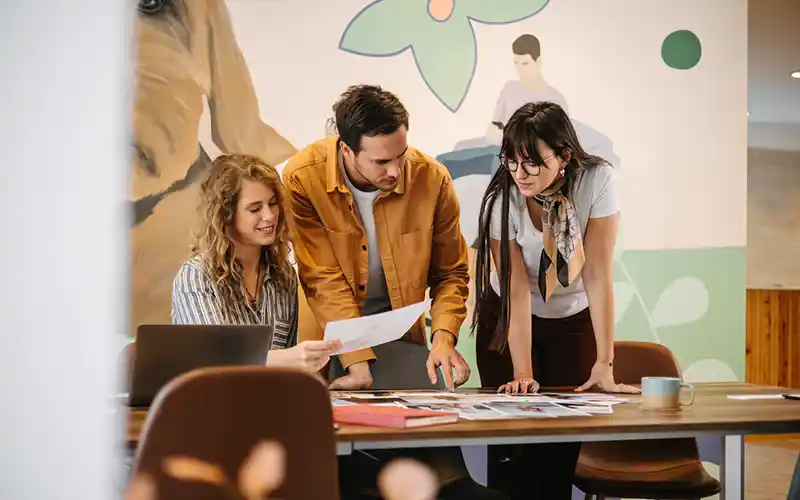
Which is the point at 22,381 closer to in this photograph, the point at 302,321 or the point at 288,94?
the point at 302,321

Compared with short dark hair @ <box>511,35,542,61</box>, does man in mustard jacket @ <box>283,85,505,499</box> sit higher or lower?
lower

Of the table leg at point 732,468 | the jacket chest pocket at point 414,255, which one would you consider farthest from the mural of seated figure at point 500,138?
the table leg at point 732,468

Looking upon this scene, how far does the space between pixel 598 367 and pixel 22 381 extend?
2.14 m

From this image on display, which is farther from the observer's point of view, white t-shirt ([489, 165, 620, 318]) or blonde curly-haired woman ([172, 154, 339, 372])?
white t-shirt ([489, 165, 620, 318])

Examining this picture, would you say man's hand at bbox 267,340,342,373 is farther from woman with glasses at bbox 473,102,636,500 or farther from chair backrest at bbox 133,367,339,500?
woman with glasses at bbox 473,102,636,500

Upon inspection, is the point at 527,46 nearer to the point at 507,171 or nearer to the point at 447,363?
the point at 507,171

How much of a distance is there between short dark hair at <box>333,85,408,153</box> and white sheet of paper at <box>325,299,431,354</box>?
0.81 metres

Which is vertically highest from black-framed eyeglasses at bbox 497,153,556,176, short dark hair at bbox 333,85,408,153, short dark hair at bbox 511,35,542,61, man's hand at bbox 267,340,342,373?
short dark hair at bbox 511,35,542,61

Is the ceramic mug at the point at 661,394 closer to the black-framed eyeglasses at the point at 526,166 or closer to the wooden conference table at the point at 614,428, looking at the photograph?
the wooden conference table at the point at 614,428

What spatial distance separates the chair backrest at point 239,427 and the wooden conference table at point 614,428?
106 mm

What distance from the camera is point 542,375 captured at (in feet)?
9.10

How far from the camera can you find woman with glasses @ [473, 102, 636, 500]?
2760 mm

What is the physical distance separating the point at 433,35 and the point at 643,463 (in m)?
1.70

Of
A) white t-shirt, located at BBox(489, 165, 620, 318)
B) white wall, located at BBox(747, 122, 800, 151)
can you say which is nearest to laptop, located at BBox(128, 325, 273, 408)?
white t-shirt, located at BBox(489, 165, 620, 318)
